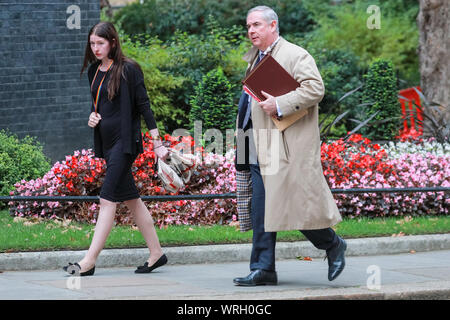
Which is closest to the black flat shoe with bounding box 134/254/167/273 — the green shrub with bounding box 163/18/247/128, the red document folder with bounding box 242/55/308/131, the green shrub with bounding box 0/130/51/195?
the red document folder with bounding box 242/55/308/131

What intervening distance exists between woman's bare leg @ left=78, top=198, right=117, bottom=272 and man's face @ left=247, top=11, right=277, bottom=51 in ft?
5.64

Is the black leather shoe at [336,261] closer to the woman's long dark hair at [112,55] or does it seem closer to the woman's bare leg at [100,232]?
the woman's bare leg at [100,232]

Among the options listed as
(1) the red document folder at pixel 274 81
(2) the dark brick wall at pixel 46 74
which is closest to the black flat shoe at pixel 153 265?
(1) the red document folder at pixel 274 81

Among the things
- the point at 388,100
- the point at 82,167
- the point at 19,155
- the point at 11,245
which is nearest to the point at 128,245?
the point at 11,245

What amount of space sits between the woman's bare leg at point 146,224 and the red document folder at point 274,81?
1456 millimetres

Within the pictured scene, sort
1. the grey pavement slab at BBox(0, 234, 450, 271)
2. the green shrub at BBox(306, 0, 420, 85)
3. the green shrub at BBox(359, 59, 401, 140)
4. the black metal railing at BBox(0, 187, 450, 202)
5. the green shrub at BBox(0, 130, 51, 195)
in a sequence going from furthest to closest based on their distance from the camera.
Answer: the green shrub at BBox(306, 0, 420, 85) < the green shrub at BBox(359, 59, 401, 140) < the green shrub at BBox(0, 130, 51, 195) < the black metal railing at BBox(0, 187, 450, 202) < the grey pavement slab at BBox(0, 234, 450, 271)

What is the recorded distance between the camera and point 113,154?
6.89 m

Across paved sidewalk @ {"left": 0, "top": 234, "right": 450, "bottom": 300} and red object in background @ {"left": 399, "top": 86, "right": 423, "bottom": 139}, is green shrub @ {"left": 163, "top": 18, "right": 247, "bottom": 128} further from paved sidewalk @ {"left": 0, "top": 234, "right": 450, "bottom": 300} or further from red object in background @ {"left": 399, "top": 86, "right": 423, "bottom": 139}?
paved sidewalk @ {"left": 0, "top": 234, "right": 450, "bottom": 300}

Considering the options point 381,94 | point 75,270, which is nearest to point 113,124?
point 75,270

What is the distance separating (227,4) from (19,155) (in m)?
10.7

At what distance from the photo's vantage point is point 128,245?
7.95 meters

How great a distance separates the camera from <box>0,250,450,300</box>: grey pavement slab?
6.15 m
